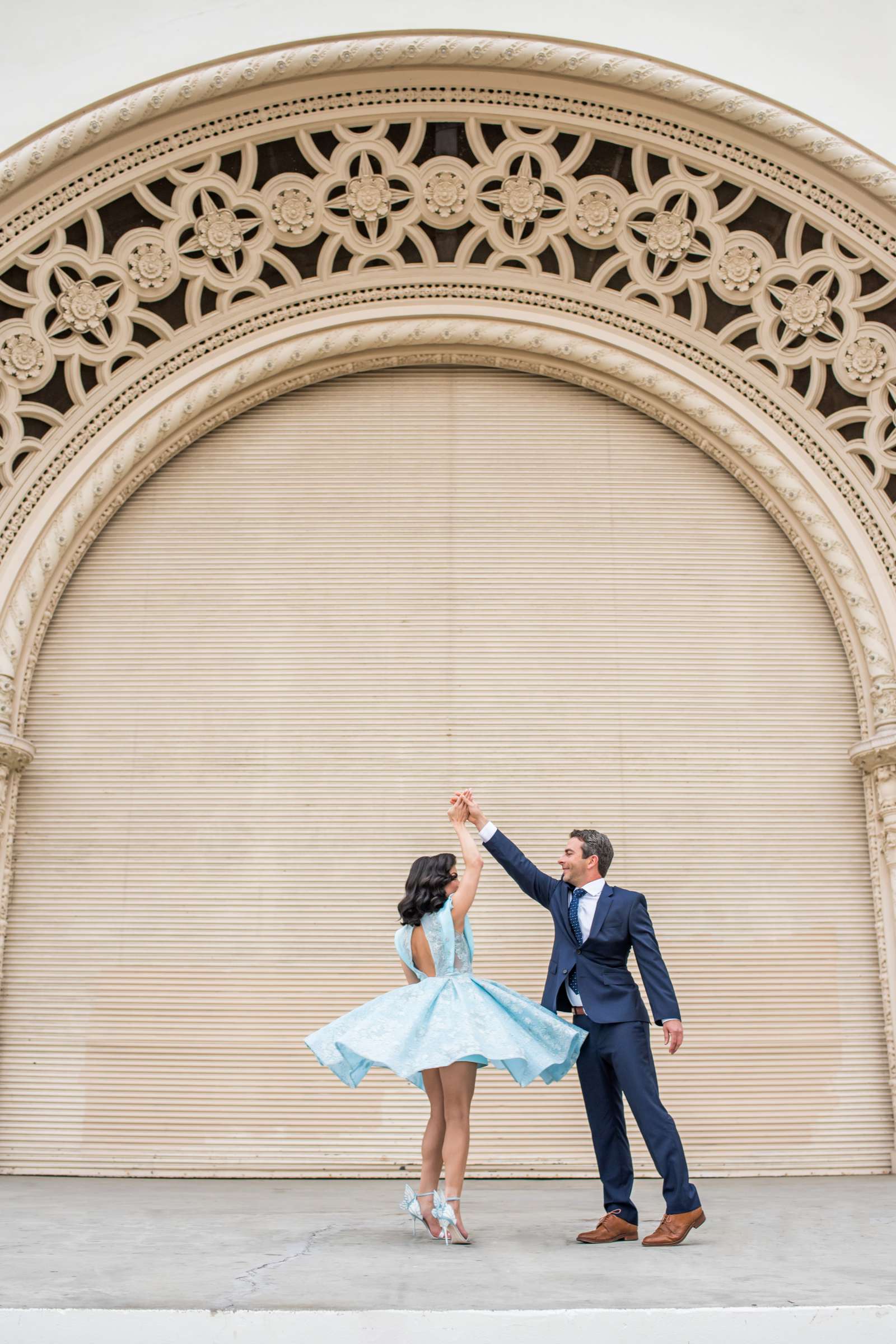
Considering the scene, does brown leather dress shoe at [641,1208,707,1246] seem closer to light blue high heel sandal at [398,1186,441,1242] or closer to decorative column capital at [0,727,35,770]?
light blue high heel sandal at [398,1186,441,1242]

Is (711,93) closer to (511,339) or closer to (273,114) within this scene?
(511,339)

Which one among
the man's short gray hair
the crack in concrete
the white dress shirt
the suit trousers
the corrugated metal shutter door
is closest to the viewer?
the crack in concrete

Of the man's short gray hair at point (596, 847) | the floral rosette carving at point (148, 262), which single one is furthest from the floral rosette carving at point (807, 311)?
the man's short gray hair at point (596, 847)

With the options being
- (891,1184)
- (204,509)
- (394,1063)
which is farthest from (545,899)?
(204,509)

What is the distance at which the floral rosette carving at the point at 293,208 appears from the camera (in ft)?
22.3

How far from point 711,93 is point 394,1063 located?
5468 mm

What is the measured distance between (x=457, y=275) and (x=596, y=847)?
433 cm

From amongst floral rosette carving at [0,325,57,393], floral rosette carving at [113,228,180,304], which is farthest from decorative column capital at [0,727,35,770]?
floral rosette carving at [113,228,180,304]

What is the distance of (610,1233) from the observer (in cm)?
383

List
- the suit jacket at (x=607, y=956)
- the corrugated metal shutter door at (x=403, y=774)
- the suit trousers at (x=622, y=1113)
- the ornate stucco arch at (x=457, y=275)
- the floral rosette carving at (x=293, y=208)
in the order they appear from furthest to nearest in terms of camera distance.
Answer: the floral rosette carving at (x=293, y=208) → the ornate stucco arch at (x=457, y=275) → the corrugated metal shutter door at (x=403, y=774) → the suit jacket at (x=607, y=956) → the suit trousers at (x=622, y=1113)

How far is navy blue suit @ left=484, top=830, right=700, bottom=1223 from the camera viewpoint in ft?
12.6

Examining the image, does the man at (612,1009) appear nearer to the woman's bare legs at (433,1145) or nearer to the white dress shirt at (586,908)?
the white dress shirt at (586,908)

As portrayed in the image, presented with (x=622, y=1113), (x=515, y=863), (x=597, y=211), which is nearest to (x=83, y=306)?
(x=597, y=211)

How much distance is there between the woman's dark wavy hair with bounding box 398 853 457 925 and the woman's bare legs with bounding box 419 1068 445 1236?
529 millimetres
